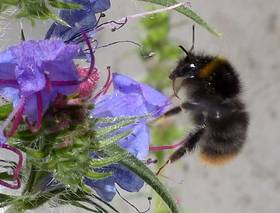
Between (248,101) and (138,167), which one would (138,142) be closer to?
(138,167)

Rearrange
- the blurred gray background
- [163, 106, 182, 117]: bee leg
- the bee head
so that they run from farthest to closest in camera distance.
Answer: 1. the blurred gray background
2. [163, 106, 182, 117]: bee leg
3. the bee head

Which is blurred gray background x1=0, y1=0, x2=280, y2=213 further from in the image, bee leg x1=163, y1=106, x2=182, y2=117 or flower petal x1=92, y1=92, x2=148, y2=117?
flower petal x1=92, y1=92, x2=148, y2=117

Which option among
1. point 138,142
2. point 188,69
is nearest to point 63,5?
point 138,142

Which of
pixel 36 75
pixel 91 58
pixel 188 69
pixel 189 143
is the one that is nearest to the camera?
pixel 36 75

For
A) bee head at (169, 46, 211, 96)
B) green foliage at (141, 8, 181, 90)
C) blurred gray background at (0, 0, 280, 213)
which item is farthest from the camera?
blurred gray background at (0, 0, 280, 213)

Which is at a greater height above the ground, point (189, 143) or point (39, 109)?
point (189, 143)

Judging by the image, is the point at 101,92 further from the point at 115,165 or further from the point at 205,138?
the point at 205,138

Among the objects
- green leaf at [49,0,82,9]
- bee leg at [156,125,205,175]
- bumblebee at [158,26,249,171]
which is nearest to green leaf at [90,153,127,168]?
green leaf at [49,0,82,9]

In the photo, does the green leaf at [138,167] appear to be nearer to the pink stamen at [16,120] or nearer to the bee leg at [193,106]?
the pink stamen at [16,120]
